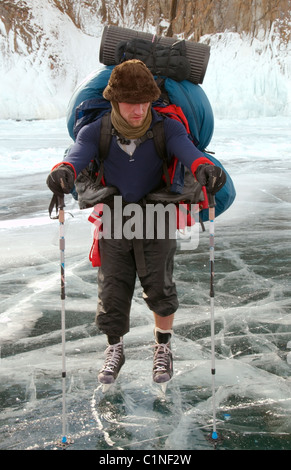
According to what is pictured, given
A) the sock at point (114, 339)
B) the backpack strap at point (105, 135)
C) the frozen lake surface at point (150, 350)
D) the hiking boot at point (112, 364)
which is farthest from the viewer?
the sock at point (114, 339)

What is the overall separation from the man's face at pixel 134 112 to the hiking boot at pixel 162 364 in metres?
1.20

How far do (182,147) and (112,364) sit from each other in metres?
1.18

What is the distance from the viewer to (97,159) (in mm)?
2941

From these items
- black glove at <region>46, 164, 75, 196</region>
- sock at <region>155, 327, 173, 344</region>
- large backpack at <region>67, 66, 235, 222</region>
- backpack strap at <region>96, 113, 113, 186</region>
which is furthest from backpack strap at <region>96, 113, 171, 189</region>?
sock at <region>155, 327, 173, 344</region>

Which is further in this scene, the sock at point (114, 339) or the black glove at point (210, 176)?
the sock at point (114, 339)

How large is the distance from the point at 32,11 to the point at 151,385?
33.3 metres

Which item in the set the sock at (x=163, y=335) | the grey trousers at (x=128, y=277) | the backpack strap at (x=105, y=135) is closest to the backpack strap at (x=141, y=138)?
the backpack strap at (x=105, y=135)

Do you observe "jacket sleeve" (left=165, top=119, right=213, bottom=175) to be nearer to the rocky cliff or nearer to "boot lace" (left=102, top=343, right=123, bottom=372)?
"boot lace" (left=102, top=343, right=123, bottom=372)

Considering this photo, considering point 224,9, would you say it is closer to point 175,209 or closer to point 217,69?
point 217,69

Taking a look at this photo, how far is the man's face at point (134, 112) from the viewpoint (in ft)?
8.94

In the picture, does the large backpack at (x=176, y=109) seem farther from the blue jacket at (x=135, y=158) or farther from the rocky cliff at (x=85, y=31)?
the rocky cliff at (x=85, y=31)

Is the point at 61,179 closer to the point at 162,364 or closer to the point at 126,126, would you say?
the point at 126,126

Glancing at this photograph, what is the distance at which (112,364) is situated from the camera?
305 cm
